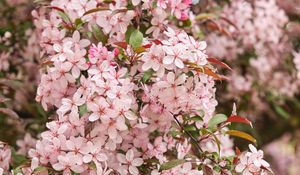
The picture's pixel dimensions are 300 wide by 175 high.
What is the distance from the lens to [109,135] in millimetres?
1776

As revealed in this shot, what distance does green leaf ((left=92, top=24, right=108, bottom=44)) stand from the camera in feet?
6.73

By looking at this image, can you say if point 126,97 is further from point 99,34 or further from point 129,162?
point 99,34

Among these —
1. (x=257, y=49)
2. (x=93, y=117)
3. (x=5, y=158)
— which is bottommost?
(x=257, y=49)

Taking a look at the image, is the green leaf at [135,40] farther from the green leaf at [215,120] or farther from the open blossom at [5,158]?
the open blossom at [5,158]

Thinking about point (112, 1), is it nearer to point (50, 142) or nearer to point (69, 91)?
point (69, 91)

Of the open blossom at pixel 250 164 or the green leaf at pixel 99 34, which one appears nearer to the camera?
the open blossom at pixel 250 164

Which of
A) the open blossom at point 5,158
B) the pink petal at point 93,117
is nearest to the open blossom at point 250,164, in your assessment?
the pink petal at point 93,117

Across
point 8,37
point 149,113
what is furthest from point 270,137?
point 149,113

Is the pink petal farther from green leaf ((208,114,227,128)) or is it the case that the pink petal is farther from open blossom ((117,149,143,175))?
green leaf ((208,114,227,128))

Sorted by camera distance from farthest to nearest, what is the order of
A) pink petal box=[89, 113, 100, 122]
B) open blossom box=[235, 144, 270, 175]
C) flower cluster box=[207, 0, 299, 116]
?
flower cluster box=[207, 0, 299, 116], open blossom box=[235, 144, 270, 175], pink petal box=[89, 113, 100, 122]

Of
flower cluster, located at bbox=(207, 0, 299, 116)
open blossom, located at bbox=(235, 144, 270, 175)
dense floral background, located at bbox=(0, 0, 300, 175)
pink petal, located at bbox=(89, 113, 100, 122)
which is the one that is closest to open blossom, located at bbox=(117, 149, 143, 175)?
dense floral background, located at bbox=(0, 0, 300, 175)

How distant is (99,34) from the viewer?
206cm

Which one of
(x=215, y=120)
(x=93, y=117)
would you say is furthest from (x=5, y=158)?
(x=215, y=120)

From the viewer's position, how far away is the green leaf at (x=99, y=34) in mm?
2051
